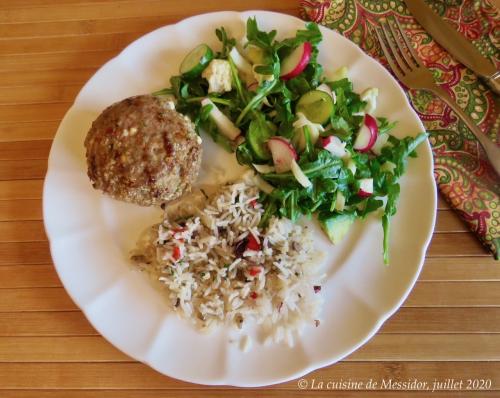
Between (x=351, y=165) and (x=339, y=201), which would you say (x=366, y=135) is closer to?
(x=351, y=165)

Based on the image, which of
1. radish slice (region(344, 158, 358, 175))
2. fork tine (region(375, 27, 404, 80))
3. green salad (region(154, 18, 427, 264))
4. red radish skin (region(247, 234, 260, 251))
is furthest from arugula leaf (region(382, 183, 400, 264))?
fork tine (region(375, 27, 404, 80))

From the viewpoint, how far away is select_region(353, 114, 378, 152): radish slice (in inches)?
95.3

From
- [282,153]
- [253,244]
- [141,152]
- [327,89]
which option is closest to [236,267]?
[253,244]

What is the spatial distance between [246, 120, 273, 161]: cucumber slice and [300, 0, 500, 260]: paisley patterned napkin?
0.96 meters

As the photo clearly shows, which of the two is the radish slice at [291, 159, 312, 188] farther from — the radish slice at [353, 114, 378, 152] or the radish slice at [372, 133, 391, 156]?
the radish slice at [372, 133, 391, 156]

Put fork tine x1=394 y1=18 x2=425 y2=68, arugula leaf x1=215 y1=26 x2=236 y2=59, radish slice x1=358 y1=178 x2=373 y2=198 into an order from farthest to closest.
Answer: fork tine x1=394 y1=18 x2=425 y2=68 → arugula leaf x1=215 y1=26 x2=236 y2=59 → radish slice x1=358 y1=178 x2=373 y2=198

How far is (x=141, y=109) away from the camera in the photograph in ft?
7.16

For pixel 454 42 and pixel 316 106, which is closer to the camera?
pixel 316 106

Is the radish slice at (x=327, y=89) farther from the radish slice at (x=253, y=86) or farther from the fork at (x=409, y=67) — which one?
the fork at (x=409, y=67)

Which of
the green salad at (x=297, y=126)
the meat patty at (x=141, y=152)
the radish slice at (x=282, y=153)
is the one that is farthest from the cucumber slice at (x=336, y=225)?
the meat patty at (x=141, y=152)

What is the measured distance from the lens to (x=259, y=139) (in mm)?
2387

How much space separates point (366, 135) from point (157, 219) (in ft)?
4.04

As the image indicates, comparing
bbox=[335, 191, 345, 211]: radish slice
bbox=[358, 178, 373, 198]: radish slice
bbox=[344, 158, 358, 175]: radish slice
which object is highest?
bbox=[344, 158, 358, 175]: radish slice

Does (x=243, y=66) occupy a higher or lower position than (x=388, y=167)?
higher
